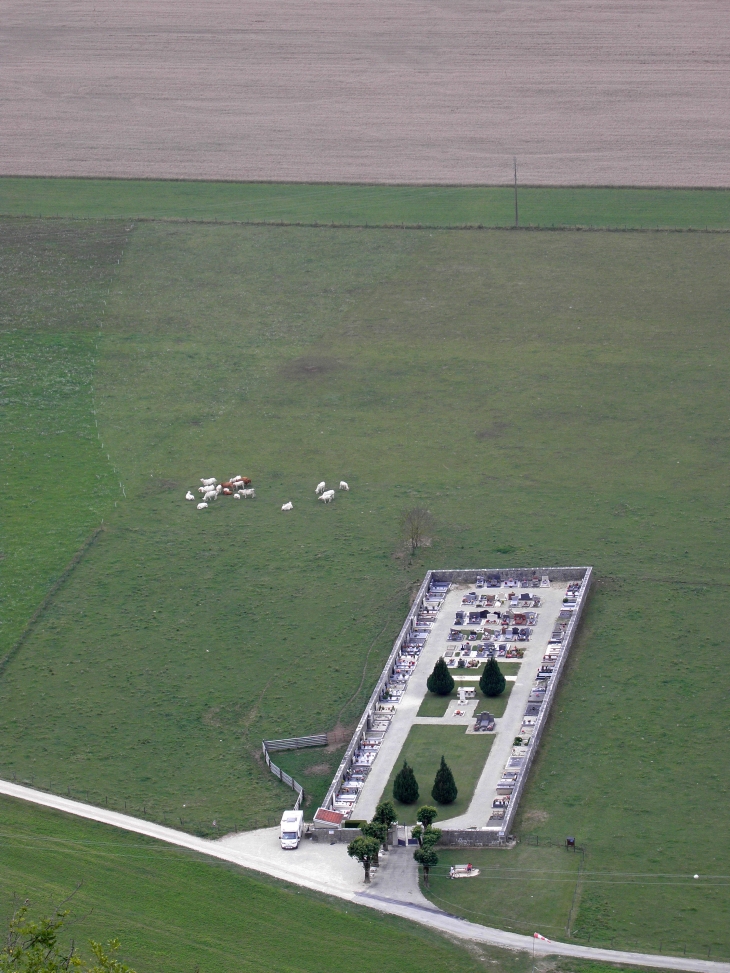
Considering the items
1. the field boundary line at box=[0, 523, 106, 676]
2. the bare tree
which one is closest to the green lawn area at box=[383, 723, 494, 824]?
the bare tree

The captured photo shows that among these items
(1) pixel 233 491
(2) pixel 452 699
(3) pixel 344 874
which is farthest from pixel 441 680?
(1) pixel 233 491

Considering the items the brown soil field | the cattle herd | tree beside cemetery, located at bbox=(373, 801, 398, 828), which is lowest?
the brown soil field

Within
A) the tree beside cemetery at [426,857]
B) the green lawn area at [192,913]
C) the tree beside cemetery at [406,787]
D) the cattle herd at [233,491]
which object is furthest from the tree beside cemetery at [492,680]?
the cattle herd at [233,491]

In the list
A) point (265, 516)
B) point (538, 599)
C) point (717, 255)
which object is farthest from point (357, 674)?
point (717, 255)

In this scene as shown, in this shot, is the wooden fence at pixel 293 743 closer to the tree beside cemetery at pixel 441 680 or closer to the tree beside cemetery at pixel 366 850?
the tree beside cemetery at pixel 441 680

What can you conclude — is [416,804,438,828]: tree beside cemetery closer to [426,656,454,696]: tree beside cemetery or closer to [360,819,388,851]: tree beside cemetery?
[360,819,388,851]: tree beside cemetery

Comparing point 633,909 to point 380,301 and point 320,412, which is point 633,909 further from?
point 380,301
